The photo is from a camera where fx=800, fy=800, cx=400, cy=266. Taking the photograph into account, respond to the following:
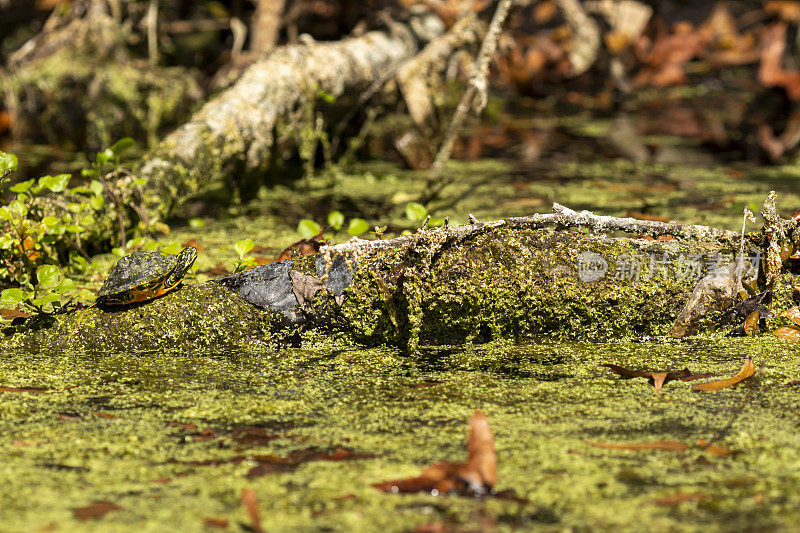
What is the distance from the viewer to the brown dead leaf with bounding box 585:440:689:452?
3.70 feet

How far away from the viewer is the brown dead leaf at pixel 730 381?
1.37 metres

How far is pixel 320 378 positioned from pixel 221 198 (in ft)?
5.58

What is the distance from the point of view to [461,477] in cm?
102

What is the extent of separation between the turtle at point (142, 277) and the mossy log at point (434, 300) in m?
0.03

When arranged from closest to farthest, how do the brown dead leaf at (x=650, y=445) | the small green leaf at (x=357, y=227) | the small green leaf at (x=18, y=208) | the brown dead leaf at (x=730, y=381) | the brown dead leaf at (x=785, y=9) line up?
the brown dead leaf at (x=650, y=445) → the brown dead leaf at (x=730, y=381) → the small green leaf at (x=18, y=208) → the small green leaf at (x=357, y=227) → the brown dead leaf at (x=785, y=9)

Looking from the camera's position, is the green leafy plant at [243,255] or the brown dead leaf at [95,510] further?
the green leafy plant at [243,255]

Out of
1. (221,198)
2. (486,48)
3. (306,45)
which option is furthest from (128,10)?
(486,48)

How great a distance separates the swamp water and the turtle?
131 mm

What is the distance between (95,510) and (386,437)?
0.42m

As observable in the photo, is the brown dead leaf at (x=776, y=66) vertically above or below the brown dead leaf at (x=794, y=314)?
above

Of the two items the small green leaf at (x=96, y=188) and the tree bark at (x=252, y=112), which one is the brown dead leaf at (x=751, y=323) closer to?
the small green leaf at (x=96, y=188)

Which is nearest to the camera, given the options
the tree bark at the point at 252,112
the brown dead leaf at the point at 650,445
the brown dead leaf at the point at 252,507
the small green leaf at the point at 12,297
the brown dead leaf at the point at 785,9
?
the brown dead leaf at the point at 252,507

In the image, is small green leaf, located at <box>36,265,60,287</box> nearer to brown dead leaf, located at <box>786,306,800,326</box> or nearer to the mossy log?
the mossy log

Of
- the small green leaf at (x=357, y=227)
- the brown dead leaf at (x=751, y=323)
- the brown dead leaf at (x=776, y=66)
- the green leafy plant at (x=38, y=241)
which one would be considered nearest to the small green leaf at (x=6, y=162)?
the green leafy plant at (x=38, y=241)
